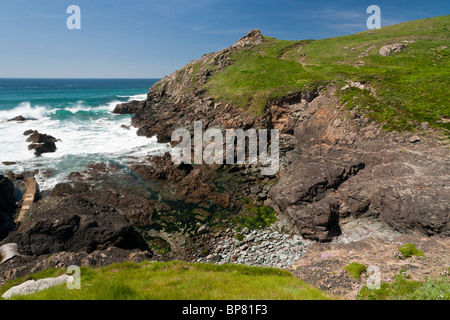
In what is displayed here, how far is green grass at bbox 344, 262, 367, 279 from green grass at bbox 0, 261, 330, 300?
389 centimetres

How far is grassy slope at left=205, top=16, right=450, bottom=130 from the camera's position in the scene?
3316cm

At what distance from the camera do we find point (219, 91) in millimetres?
57281

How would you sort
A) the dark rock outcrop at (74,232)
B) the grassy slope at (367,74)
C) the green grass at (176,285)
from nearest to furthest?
the green grass at (176,285)
the dark rock outcrop at (74,232)
the grassy slope at (367,74)

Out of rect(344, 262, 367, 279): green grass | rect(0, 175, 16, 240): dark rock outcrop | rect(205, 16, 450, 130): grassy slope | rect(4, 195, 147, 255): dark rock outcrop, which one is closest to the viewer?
rect(344, 262, 367, 279): green grass

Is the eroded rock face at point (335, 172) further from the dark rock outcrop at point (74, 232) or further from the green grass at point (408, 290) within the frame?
the dark rock outcrop at point (74, 232)

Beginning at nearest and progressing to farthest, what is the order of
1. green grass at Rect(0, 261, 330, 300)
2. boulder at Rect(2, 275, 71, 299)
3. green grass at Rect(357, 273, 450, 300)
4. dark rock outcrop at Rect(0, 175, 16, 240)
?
green grass at Rect(0, 261, 330, 300), green grass at Rect(357, 273, 450, 300), boulder at Rect(2, 275, 71, 299), dark rock outcrop at Rect(0, 175, 16, 240)

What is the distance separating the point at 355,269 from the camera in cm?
1434

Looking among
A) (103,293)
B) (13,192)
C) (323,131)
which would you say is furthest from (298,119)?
(13,192)

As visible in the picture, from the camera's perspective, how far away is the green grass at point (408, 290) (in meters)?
9.69

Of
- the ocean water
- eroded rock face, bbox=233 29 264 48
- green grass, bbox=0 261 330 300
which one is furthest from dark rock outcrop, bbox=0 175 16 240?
eroded rock face, bbox=233 29 264 48

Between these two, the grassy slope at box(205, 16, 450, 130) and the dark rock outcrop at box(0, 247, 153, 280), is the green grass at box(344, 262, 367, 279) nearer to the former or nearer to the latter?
the dark rock outcrop at box(0, 247, 153, 280)

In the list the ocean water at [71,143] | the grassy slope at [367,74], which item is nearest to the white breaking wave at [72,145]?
the ocean water at [71,143]

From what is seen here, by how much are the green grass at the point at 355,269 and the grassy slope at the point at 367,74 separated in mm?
22961
